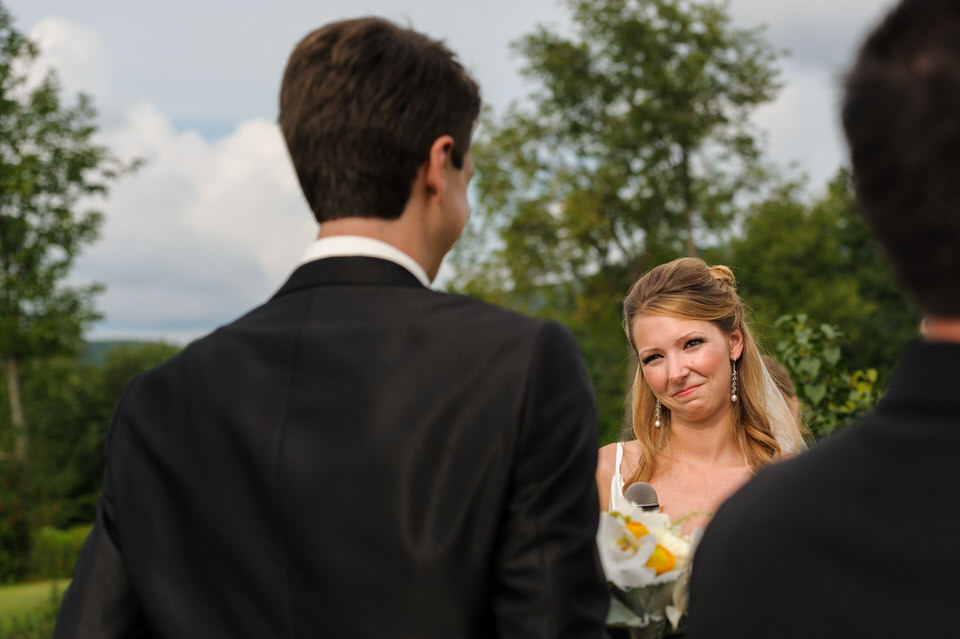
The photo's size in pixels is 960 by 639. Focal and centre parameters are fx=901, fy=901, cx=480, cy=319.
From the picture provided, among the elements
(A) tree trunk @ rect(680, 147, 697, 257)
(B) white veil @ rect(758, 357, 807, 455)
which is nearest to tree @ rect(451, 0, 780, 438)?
(A) tree trunk @ rect(680, 147, 697, 257)

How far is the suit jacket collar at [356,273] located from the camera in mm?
1780

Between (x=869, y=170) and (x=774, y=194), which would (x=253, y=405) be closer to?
(x=869, y=170)

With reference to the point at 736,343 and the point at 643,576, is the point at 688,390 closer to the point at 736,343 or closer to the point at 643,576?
the point at 736,343

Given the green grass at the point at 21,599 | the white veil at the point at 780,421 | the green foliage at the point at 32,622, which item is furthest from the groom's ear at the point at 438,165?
the green grass at the point at 21,599

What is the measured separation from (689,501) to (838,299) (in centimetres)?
3107

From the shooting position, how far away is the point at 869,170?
107cm

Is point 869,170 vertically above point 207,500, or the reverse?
point 869,170

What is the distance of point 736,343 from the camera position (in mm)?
4676

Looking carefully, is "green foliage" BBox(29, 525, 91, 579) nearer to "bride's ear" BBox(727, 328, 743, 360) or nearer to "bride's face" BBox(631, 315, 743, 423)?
"bride's face" BBox(631, 315, 743, 423)

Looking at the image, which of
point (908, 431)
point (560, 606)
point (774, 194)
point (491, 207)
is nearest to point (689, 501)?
point (560, 606)

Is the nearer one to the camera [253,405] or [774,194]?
[253,405]

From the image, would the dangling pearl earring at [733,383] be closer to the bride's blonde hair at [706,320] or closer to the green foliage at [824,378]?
the bride's blonde hair at [706,320]

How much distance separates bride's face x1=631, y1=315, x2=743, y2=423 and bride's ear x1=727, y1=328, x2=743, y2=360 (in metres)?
0.11

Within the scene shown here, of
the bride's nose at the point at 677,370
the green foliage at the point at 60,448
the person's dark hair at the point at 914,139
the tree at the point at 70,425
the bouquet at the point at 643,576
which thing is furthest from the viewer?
the tree at the point at 70,425
